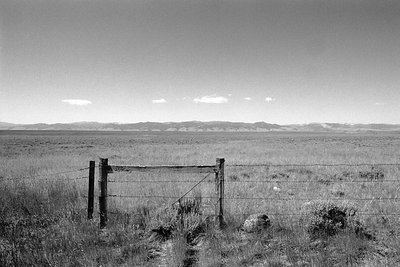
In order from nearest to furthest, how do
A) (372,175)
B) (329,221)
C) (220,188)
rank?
(329,221)
(220,188)
(372,175)

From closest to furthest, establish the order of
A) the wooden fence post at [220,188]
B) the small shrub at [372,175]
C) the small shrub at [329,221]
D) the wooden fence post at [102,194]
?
the small shrub at [329,221], the wooden fence post at [220,188], the wooden fence post at [102,194], the small shrub at [372,175]

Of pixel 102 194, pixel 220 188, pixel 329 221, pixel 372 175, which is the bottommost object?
pixel 372 175

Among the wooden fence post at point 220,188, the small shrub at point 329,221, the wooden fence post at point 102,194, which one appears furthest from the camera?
the wooden fence post at point 102,194

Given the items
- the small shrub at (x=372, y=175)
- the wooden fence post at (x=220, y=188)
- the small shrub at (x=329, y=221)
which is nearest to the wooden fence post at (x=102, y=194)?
the wooden fence post at (x=220, y=188)

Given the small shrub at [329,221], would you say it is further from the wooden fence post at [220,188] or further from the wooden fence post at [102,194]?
the wooden fence post at [102,194]

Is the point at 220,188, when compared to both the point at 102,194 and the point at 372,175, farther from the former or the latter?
the point at 372,175

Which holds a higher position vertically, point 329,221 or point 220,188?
point 220,188

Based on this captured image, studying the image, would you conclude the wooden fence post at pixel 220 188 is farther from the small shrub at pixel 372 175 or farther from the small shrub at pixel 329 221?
the small shrub at pixel 372 175

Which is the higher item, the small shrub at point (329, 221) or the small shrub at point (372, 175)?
the small shrub at point (329, 221)

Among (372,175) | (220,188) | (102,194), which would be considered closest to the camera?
(220,188)

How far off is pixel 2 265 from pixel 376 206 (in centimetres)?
885

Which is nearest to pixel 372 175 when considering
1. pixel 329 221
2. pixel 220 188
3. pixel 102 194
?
pixel 329 221

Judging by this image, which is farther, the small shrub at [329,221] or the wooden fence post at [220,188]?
the wooden fence post at [220,188]

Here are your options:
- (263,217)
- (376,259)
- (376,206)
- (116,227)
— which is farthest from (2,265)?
(376,206)
